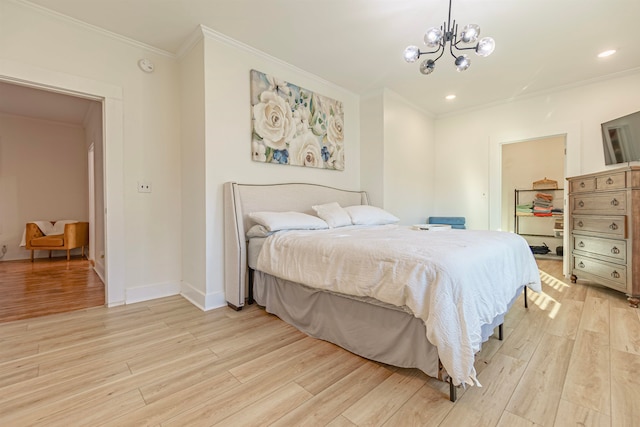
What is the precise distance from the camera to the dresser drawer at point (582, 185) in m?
3.15

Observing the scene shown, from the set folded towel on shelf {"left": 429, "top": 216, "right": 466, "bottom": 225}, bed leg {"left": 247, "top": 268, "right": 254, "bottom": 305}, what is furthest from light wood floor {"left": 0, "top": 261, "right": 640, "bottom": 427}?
folded towel on shelf {"left": 429, "top": 216, "right": 466, "bottom": 225}

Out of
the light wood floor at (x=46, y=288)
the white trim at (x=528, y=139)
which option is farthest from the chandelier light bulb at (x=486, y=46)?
the light wood floor at (x=46, y=288)

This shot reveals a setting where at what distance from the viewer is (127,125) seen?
8.96 feet

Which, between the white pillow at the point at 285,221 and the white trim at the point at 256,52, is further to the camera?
the white trim at the point at 256,52

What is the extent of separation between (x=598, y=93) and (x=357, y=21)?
11.0ft

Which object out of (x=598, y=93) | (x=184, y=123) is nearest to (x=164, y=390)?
(x=184, y=123)

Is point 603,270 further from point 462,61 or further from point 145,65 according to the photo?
point 145,65

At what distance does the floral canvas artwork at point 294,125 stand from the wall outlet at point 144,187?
109cm

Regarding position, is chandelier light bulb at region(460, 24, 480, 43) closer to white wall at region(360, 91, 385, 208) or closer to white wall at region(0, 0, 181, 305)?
white wall at region(360, 91, 385, 208)

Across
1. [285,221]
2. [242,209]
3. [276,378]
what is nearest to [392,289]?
[276,378]

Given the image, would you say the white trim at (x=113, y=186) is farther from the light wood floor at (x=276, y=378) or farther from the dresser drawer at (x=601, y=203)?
the dresser drawer at (x=601, y=203)

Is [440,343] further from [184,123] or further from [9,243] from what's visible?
[9,243]

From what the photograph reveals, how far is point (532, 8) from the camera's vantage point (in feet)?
7.48

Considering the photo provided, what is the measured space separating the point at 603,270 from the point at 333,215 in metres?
2.88
